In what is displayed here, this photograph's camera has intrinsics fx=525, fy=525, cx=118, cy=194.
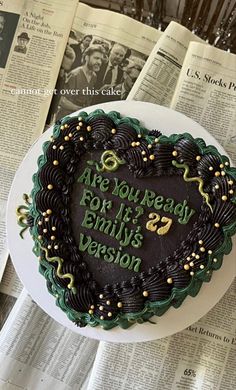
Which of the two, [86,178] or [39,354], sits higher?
[86,178]

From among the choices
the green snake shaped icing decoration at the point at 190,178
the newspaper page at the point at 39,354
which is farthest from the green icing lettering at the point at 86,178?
the newspaper page at the point at 39,354

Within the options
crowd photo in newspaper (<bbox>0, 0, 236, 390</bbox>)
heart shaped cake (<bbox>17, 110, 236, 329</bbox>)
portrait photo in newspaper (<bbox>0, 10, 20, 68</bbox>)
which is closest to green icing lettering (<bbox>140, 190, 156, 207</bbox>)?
heart shaped cake (<bbox>17, 110, 236, 329</bbox>)

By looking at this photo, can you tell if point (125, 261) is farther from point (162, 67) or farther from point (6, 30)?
point (6, 30)

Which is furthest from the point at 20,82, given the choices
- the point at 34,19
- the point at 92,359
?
the point at 92,359

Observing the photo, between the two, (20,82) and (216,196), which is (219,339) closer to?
(216,196)

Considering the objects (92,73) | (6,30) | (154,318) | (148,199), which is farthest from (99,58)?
(154,318)

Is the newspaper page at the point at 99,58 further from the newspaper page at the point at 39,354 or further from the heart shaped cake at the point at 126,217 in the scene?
the newspaper page at the point at 39,354

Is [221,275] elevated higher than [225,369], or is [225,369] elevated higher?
[221,275]
